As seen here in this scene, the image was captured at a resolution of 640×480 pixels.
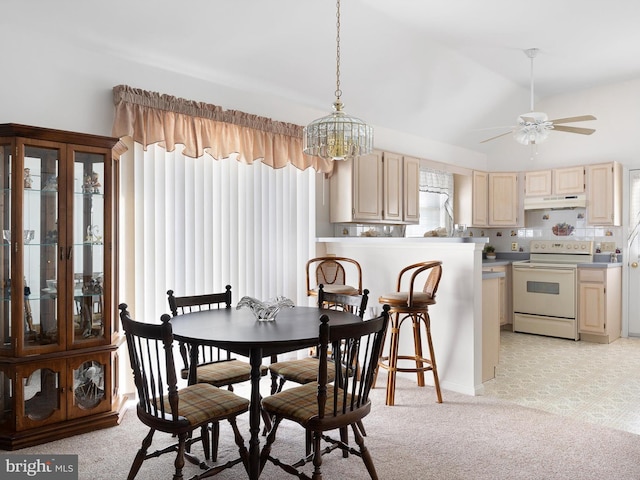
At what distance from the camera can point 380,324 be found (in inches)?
86.4

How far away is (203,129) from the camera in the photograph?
3770mm

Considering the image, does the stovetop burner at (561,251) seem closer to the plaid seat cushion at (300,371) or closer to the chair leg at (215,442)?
the plaid seat cushion at (300,371)

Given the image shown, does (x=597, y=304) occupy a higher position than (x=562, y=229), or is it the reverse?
(x=562, y=229)

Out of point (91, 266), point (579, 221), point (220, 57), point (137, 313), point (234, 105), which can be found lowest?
point (137, 313)

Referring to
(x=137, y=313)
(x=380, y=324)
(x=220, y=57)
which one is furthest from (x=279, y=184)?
(x=380, y=324)

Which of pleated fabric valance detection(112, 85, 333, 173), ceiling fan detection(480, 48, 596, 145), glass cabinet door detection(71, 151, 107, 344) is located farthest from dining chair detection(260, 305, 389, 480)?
ceiling fan detection(480, 48, 596, 145)

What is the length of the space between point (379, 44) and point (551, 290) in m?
3.69

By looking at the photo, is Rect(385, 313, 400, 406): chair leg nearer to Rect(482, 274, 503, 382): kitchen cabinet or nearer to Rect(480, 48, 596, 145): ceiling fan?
Rect(482, 274, 503, 382): kitchen cabinet

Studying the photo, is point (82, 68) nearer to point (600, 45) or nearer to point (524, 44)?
point (524, 44)

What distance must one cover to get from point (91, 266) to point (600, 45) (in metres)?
5.14

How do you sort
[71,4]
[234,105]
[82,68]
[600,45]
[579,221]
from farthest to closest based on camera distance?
[579,221] → [600,45] → [234,105] → [82,68] → [71,4]

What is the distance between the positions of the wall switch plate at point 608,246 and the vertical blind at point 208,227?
13.1ft

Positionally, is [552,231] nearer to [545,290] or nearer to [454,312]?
[545,290]

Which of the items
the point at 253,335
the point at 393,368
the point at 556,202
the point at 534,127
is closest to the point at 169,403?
the point at 253,335
